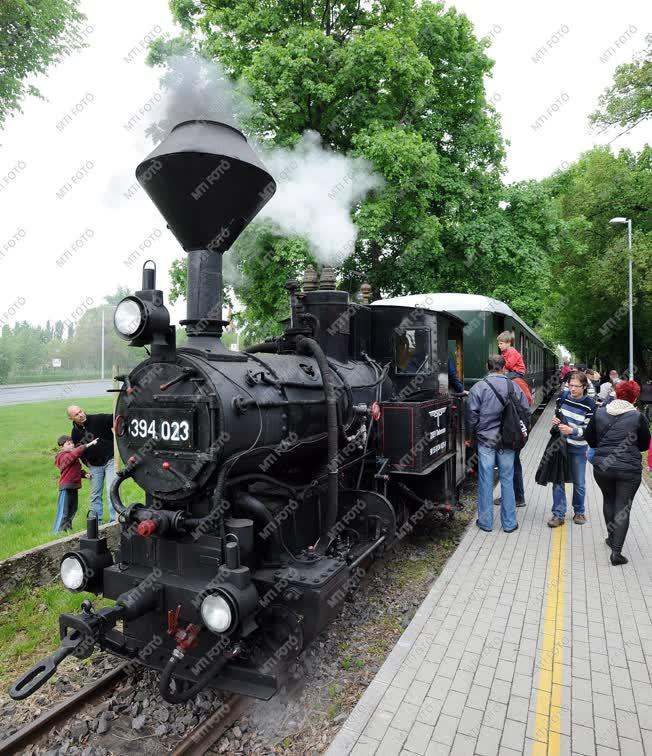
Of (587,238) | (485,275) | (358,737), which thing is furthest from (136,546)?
(587,238)

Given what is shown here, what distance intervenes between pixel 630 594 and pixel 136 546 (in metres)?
4.17

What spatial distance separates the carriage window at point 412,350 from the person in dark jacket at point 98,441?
361 cm

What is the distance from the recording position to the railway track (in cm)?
295

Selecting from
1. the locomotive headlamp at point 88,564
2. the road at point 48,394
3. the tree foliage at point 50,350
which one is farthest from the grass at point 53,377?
the locomotive headlamp at point 88,564

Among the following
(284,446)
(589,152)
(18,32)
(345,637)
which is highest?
(589,152)

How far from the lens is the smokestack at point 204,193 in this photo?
346cm

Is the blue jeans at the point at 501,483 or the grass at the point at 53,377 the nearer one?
the blue jeans at the point at 501,483

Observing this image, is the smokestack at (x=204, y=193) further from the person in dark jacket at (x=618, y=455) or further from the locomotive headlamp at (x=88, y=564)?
the person in dark jacket at (x=618, y=455)

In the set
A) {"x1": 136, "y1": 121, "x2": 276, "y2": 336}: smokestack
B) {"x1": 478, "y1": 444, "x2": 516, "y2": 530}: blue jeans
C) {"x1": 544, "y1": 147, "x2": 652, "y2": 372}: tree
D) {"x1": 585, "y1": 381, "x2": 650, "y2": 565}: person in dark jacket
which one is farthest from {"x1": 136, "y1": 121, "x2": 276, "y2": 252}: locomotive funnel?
{"x1": 544, "y1": 147, "x2": 652, "y2": 372}: tree

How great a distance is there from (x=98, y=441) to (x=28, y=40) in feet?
23.8

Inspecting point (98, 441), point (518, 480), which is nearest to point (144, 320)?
point (98, 441)

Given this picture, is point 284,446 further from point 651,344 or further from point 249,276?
point 651,344

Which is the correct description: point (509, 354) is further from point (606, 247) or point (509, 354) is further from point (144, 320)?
point (606, 247)

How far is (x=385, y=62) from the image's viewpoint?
1223cm
